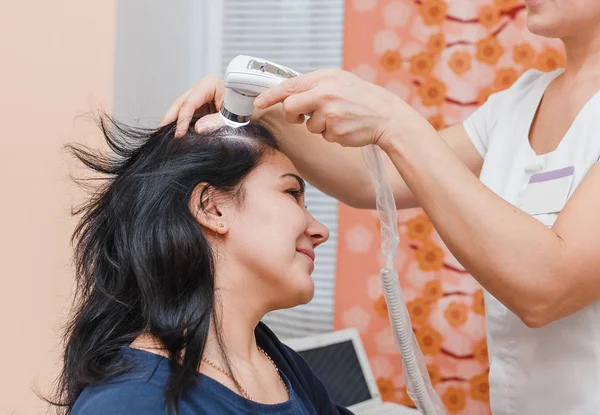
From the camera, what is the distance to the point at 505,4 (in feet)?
6.76

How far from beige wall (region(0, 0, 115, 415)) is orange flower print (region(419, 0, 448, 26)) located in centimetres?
91

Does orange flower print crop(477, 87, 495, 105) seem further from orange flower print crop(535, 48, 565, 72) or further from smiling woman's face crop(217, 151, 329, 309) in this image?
smiling woman's face crop(217, 151, 329, 309)

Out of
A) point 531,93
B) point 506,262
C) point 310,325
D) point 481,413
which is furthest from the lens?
point 310,325

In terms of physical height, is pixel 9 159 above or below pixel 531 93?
below

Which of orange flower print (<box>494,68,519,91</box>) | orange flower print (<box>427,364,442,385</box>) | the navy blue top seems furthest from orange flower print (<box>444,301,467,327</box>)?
the navy blue top

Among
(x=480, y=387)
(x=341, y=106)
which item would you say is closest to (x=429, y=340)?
(x=480, y=387)

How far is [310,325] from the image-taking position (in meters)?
2.28

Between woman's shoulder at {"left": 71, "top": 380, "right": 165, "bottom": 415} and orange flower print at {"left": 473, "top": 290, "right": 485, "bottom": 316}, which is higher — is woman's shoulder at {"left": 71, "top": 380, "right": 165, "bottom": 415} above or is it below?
above

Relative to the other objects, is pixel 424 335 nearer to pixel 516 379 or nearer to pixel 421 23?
pixel 516 379

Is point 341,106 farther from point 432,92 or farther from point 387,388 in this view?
point 387,388

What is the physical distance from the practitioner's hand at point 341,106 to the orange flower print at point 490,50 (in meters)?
1.12

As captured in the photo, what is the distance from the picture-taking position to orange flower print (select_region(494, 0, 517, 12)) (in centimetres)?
205

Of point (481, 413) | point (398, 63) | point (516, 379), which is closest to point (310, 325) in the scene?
point (481, 413)

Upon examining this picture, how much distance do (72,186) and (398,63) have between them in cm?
102
